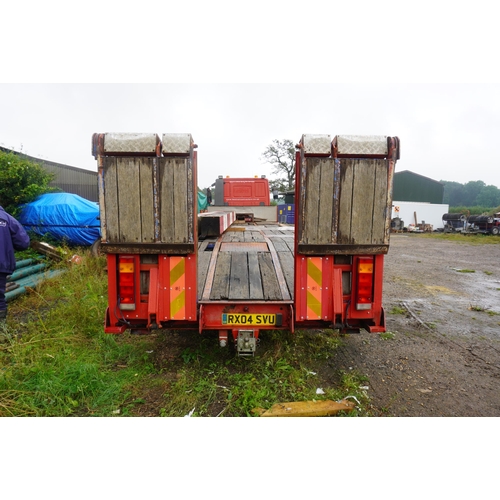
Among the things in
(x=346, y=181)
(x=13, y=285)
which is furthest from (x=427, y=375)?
(x=13, y=285)

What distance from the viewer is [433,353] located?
13.5ft

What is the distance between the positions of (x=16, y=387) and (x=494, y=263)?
14126mm

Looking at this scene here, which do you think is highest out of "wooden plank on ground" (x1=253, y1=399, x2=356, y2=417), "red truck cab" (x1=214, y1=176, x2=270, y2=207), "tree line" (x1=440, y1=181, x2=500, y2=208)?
"tree line" (x1=440, y1=181, x2=500, y2=208)

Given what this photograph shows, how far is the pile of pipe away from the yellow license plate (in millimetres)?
4577

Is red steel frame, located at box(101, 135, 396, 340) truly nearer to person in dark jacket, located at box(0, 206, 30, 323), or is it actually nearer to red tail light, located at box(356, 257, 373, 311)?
red tail light, located at box(356, 257, 373, 311)

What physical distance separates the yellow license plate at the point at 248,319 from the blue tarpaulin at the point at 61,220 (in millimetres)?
6921

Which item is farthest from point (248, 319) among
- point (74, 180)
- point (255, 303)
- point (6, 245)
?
point (74, 180)

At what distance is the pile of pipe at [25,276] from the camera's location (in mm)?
5785

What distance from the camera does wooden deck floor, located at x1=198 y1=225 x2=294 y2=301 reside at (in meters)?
3.37

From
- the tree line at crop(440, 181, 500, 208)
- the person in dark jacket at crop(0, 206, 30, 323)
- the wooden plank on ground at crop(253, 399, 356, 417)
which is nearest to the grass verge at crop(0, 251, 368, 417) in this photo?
the wooden plank on ground at crop(253, 399, 356, 417)

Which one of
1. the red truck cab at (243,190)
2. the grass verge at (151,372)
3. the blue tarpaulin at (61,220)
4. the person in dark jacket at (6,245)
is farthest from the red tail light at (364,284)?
the blue tarpaulin at (61,220)

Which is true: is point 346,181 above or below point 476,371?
above

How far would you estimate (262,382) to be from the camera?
325cm

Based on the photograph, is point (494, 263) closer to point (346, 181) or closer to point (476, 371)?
point (476, 371)
